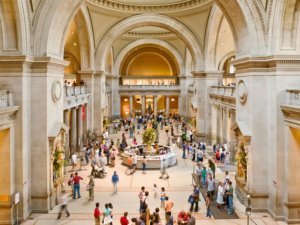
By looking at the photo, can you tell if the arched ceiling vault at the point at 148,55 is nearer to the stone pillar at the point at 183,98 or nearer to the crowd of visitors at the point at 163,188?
the stone pillar at the point at 183,98

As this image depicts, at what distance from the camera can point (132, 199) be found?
46.5ft

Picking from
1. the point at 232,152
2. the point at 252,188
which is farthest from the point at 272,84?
the point at 232,152

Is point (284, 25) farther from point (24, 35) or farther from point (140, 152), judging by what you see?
point (140, 152)

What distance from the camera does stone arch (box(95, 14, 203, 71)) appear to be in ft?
86.7

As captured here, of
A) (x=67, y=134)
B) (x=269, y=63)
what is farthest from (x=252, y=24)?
(x=67, y=134)

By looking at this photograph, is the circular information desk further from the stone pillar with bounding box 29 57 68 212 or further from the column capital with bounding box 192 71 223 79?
the stone pillar with bounding box 29 57 68 212

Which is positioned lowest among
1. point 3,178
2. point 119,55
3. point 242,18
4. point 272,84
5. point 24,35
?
point 3,178

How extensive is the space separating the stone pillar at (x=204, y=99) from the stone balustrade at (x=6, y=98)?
58.8ft

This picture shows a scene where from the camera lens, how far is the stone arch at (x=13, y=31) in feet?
38.1

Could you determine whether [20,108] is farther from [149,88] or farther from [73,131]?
[149,88]

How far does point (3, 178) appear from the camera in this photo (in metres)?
11.4

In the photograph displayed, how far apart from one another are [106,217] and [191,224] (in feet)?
9.44

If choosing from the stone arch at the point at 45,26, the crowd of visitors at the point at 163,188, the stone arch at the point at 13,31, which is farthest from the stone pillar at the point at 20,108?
the crowd of visitors at the point at 163,188

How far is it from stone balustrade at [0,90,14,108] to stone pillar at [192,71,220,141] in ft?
58.8
